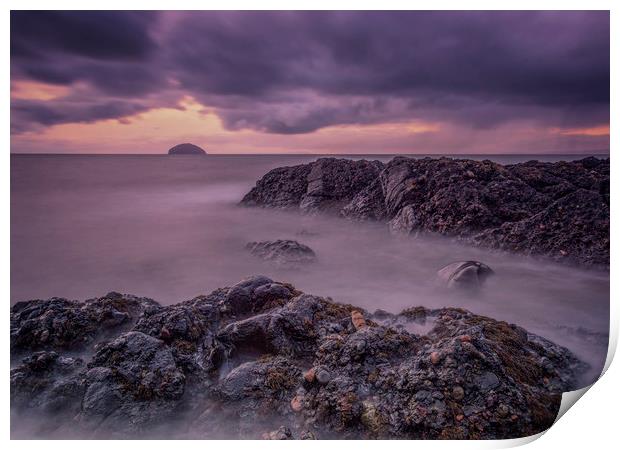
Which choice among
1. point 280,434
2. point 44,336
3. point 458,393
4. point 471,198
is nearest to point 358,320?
point 458,393

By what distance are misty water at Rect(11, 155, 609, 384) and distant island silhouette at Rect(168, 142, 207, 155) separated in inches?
3.2

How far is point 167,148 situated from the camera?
13.0 feet

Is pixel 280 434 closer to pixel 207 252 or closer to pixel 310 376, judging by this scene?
pixel 310 376

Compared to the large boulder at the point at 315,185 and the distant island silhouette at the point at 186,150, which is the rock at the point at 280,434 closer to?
the large boulder at the point at 315,185

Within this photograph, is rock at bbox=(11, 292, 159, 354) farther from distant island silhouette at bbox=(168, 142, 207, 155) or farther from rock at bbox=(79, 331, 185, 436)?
distant island silhouette at bbox=(168, 142, 207, 155)

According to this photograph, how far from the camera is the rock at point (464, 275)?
3723 mm

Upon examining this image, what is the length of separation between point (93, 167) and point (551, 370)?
14.6ft

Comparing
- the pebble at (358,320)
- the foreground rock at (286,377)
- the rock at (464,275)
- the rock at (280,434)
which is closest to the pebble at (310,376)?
the foreground rock at (286,377)

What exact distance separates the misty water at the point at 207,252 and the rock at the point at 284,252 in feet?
0.27

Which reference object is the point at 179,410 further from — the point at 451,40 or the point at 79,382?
the point at 451,40

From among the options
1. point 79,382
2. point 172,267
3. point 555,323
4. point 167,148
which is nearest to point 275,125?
point 167,148
